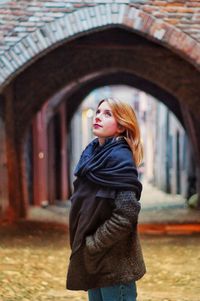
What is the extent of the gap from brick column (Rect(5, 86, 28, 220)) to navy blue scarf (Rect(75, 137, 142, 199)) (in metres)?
7.85

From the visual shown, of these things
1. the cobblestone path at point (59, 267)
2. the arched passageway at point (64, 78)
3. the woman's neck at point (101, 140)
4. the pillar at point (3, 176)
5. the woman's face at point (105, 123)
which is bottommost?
the cobblestone path at point (59, 267)

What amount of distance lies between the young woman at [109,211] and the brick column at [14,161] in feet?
25.7

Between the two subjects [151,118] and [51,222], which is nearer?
[51,222]

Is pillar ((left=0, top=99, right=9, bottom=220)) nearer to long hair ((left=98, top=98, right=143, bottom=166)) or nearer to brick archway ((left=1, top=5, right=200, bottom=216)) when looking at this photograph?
brick archway ((left=1, top=5, right=200, bottom=216))

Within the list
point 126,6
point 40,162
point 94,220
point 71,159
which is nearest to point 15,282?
point 94,220

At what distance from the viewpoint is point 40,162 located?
1386cm

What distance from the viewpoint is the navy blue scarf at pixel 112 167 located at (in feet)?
10.1

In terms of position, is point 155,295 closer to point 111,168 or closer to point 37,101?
point 111,168

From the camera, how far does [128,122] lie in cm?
320

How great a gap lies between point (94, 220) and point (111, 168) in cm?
26

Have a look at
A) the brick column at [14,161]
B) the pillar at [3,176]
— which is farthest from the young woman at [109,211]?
the brick column at [14,161]

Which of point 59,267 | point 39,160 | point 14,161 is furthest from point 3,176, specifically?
point 59,267

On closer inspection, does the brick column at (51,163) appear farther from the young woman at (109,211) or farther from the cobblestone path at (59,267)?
the young woman at (109,211)

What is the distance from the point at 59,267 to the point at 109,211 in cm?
380
